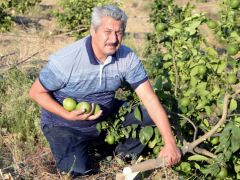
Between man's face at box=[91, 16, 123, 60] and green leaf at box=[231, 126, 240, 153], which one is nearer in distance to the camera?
green leaf at box=[231, 126, 240, 153]

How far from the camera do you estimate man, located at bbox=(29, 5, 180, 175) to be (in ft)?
9.81

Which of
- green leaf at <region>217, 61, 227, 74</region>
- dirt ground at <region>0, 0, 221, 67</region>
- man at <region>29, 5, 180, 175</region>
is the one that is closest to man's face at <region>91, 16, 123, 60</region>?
man at <region>29, 5, 180, 175</region>

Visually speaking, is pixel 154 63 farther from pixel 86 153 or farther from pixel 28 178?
pixel 28 178

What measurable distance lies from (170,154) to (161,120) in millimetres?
270

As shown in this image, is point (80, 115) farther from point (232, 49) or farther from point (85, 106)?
point (232, 49)

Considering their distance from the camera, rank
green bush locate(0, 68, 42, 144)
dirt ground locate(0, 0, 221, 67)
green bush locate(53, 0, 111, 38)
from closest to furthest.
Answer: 1. green bush locate(0, 68, 42, 144)
2. dirt ground locate(0, 0, 221, 67)
3. green bush locate(53, 0, 111, 38)

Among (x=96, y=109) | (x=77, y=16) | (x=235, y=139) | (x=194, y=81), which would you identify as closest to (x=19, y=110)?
(x=96, y=109)

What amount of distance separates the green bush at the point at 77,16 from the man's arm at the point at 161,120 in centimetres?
368

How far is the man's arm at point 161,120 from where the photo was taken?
9.18 ft

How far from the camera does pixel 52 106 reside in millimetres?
3123

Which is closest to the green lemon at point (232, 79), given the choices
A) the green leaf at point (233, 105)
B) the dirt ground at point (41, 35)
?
the green leaf at point (233, 105)

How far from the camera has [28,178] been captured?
3236 millimetres

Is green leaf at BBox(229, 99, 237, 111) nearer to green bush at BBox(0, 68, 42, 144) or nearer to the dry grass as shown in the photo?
the dry grass

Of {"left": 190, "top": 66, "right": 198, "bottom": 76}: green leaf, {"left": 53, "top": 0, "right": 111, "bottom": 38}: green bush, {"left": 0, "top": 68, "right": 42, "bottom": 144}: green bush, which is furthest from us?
{"left": 53, "top": 0, "right": 111, "bottom": 38}: green bush
